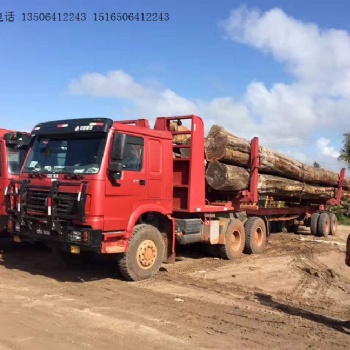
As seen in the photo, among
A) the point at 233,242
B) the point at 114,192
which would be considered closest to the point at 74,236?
the point at 114,192

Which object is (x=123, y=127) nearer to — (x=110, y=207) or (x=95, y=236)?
(x=110, y=207)

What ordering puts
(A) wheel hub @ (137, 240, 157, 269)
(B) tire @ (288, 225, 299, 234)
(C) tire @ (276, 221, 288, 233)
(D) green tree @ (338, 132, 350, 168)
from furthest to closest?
(D) green tree @ (338, 132, 350, 168) → (B) tire @ (288, 225, 299, 234) → (C) tire @ (276, 221, 288, 233) → (A) wheel hub @ (137, 240, 157, 269)

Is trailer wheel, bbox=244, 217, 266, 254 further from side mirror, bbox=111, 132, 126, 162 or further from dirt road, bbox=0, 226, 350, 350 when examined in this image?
side mirror, bbox=111, 132, 126, 162

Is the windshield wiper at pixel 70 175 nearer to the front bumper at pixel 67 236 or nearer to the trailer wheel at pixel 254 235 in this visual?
the front bumper at pixel 67 236

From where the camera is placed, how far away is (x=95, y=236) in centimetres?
716

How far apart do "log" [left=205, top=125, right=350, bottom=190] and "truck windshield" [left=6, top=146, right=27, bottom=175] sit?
4.02 metres

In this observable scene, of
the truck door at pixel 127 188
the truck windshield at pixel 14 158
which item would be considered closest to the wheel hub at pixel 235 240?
the truck door at pixel 127 188

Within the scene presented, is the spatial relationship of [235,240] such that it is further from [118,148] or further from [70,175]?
[70,175]

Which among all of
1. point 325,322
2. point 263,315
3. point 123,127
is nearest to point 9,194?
point 123,127

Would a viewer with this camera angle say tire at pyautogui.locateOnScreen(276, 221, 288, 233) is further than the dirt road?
Yes

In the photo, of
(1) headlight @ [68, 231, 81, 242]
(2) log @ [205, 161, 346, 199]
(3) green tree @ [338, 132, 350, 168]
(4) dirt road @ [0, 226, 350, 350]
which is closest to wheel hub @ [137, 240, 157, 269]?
(4) dirt road @ [0, 226, 350, 350]

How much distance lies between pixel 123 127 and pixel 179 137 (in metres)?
2.22

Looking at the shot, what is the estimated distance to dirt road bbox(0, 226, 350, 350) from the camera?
5.03 meters

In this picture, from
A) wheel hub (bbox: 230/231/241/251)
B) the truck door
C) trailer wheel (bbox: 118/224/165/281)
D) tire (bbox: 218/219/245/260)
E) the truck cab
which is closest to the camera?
the truck cab
